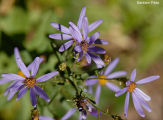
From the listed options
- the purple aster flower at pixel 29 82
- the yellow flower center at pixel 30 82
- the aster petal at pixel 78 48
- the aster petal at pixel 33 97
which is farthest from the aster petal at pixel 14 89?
the aster petal at pixel 78 48

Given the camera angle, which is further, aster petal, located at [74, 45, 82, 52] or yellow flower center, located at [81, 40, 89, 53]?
yellow flower center, located at [81, 40, 89, 53]

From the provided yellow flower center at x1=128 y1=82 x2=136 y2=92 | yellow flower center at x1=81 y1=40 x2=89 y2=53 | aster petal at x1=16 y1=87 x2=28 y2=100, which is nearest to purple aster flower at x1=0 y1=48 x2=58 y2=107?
aster petal at x1=16 y1=87 x2=28 y2=100

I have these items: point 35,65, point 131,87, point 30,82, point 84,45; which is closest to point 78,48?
point 84,45

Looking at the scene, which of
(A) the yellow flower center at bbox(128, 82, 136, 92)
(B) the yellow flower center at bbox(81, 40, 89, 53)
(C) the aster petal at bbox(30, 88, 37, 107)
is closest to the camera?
(C) the aster petal at bbox(30, 88, 37, 107)

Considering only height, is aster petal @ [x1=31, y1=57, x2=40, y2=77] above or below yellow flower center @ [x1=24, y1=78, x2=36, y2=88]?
above

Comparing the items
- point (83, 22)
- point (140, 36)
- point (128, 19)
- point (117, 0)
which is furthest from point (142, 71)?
point (83, 22)

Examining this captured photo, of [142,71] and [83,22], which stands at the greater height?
[83,22]

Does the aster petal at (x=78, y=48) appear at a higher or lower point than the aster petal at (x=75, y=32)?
lower

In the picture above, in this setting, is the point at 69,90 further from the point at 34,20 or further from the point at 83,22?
the point at 34,20

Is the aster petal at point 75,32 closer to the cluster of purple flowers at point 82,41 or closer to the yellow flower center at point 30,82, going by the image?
the cluster of purple flowers at point 82,41

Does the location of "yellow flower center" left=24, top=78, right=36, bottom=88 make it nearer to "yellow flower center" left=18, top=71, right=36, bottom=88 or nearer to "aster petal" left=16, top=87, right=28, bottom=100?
"yellow flower center" left=18, top=71, right=36, bottom=88

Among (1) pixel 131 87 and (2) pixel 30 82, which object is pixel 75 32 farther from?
(1) pixel 131 87
